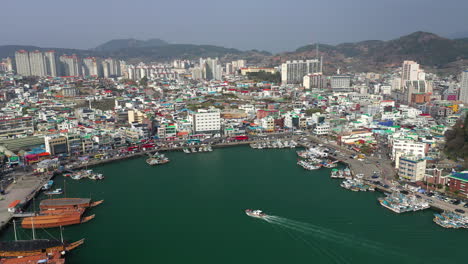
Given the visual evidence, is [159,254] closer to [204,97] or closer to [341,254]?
[341,254]

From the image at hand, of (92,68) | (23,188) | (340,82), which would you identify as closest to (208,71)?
(92,68)

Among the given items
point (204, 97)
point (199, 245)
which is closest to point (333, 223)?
point (199, 245)

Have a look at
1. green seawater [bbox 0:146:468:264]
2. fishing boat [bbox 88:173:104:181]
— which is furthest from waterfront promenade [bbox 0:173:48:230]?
fishing boat [bbox 88:173:104:181]

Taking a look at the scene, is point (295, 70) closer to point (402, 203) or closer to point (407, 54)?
point (407, 54)

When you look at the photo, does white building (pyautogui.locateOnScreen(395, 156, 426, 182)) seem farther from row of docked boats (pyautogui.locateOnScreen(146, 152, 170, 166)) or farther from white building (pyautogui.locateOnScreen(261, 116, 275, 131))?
row of docked boats (pyautogui.locateOnScreen(146, 152, 170, 166))

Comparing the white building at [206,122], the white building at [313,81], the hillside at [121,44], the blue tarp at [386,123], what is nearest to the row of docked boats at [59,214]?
the white building at [206,122]

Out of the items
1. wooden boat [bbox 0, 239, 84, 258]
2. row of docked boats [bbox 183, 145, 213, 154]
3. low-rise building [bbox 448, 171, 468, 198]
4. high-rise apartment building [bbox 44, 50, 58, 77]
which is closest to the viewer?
wooden boat [bbox 0, 239, 84, 258]
